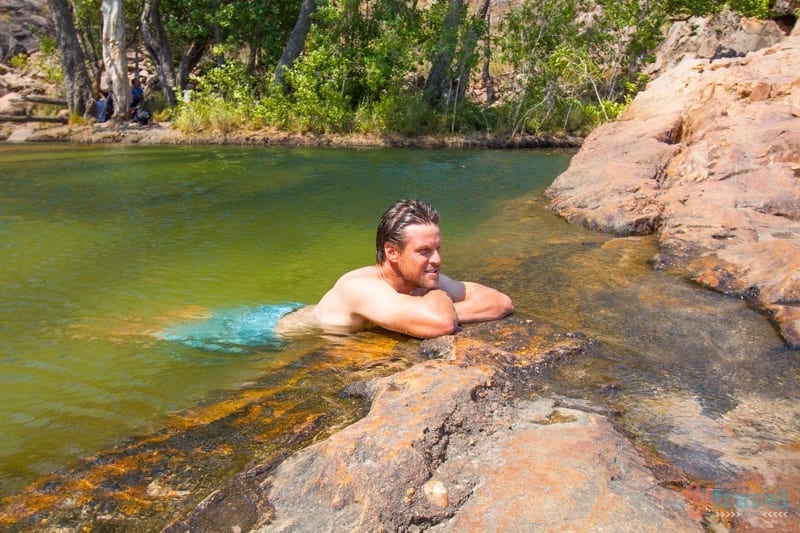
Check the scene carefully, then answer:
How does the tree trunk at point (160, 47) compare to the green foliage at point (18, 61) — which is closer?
the tree trunk at point (160, 47)

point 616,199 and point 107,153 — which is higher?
point 616,199

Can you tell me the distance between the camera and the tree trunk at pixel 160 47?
63.9 ft

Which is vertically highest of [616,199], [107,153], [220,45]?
[220,45]

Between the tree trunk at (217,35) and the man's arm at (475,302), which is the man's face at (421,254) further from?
the tree trunk at (217,35)

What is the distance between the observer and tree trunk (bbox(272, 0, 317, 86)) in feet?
58.1

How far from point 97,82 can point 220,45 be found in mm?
4786

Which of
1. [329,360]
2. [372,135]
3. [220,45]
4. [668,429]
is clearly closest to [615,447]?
[668,429]

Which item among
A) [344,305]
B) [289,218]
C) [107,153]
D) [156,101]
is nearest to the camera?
[344,305]

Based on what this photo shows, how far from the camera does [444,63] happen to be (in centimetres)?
1888

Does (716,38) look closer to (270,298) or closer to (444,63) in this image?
(444,63)

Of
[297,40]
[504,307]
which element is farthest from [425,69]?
[504,307]

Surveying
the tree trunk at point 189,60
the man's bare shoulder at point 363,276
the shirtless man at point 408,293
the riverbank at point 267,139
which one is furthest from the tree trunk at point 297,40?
the shirtless man at point 408,293

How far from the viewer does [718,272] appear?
473 centimetres

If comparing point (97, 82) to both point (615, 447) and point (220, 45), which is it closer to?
point (220, 45)
